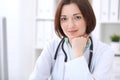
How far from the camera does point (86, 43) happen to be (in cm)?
122

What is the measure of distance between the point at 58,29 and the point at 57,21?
0.08 m

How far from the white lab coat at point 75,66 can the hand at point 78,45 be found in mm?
33

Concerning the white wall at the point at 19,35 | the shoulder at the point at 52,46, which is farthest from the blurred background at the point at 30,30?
the shoulder at the point at 52,46

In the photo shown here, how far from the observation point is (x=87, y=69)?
3.67ft

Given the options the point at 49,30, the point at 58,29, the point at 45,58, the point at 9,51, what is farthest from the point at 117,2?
the point at 9,51

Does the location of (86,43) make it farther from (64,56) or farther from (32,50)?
(32,50)

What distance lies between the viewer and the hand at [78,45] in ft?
3.80

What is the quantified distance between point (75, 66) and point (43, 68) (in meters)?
0.24

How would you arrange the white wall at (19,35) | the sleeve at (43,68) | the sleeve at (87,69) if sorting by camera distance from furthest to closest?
the white wall at (19,35) < the sleeve at (43,68) < the sleeve at (87,69)

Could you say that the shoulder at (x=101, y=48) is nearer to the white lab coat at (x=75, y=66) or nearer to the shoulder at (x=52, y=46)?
the white lab coat at (x=75, y=66)

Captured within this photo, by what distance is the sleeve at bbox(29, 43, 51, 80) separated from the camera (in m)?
1.26

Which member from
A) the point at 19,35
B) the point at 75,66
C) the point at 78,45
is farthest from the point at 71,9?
the point at 19,35

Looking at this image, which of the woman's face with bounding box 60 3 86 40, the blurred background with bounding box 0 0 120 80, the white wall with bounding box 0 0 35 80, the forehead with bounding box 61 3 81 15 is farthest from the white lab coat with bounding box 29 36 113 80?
the white wall with bounding box 0 0 35 80

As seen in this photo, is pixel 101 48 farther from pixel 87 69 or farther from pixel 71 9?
pixel 71 9
